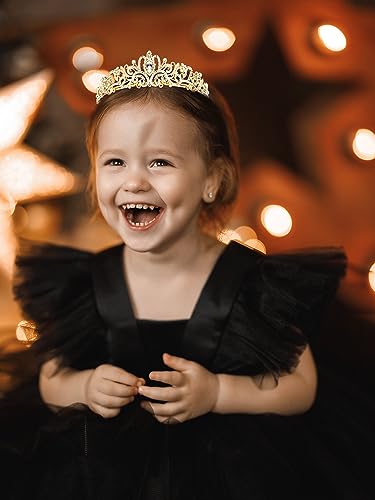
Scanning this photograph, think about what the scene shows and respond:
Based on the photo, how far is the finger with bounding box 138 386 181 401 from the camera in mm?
830

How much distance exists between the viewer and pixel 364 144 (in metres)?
1.41

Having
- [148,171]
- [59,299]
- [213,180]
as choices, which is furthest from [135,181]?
[59,299]

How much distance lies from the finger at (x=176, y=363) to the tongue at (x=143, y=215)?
18cm

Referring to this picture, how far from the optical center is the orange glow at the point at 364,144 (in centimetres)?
140

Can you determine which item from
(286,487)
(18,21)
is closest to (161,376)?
(286,487)

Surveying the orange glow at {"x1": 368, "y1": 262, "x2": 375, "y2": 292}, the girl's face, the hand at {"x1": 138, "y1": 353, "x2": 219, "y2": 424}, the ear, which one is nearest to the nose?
the girl's face

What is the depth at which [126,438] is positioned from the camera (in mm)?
833

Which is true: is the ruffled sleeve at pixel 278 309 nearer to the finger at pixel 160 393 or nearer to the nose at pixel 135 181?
the finger at pixel 160 393

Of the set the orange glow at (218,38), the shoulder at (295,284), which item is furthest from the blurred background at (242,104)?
the shoulder at (295,284)

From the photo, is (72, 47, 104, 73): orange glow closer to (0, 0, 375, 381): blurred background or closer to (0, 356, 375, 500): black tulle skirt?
(0, 0, 375, 381): blurred background

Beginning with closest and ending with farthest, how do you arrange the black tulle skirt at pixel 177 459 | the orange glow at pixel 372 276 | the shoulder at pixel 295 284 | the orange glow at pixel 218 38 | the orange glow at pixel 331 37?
1. the black tulle skirt at pixel 177 459
2. the shoulder at pixel 295 284
3. the orange glow at pixel 372 276
4. the orange glow at pixel 331 37
5. the orange glow at pixel 218 38

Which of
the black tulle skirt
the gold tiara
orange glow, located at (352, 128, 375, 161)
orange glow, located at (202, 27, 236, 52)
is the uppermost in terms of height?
orange glow, located at (202, 27, 236, 52)

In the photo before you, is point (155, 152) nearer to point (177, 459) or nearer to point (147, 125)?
point (147, 125)

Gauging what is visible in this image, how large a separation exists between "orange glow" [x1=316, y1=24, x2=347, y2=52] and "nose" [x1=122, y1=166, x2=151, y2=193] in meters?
0.72
